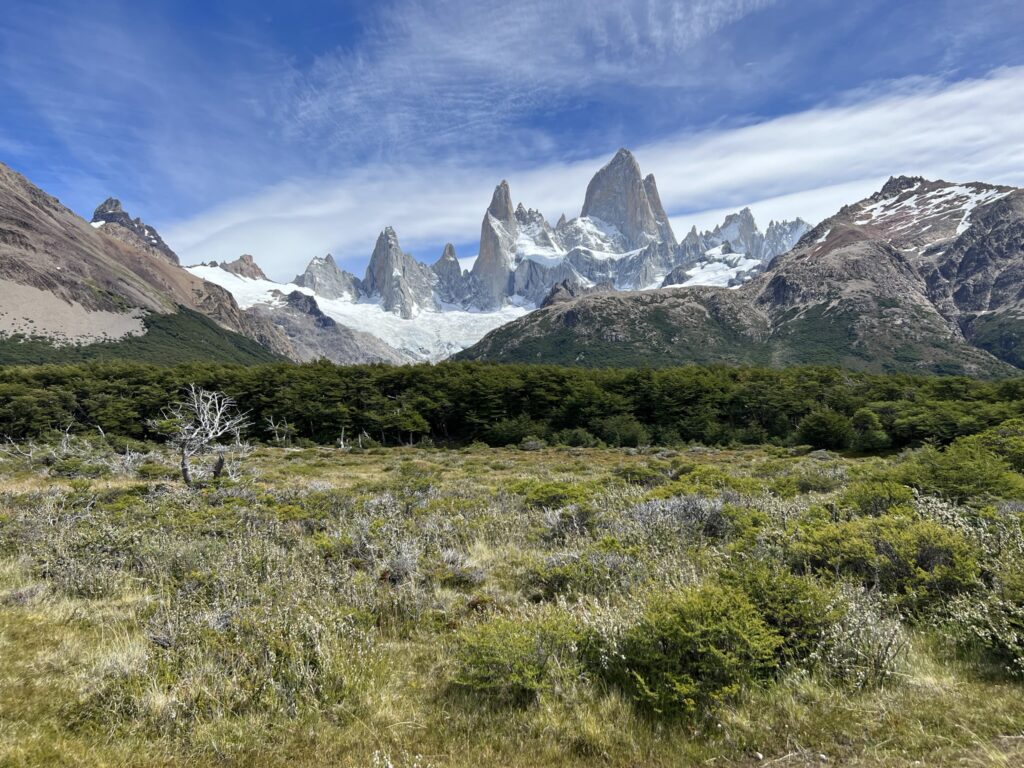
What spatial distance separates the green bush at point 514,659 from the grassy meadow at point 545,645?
0.03 meters

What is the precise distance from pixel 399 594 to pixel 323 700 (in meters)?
2.47

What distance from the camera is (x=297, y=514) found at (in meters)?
12.7

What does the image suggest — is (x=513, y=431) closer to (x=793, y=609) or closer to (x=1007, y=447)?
(x=1007, y=447)

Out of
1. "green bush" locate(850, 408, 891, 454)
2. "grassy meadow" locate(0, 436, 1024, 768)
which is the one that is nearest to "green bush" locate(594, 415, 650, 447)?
"green bush" locate(850, 408, 891, 454)

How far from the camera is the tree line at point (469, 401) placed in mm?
50844

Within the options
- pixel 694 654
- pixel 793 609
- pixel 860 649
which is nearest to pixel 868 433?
pixel 793 609

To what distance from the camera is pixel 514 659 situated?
16.0ft

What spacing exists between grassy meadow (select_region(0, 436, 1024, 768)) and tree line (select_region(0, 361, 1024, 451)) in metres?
42.5

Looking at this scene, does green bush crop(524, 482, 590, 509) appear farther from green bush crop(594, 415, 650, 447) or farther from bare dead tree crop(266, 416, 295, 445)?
bare dead tree crop(266, 416, 295, 445)

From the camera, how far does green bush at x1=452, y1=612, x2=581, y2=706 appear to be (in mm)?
4762

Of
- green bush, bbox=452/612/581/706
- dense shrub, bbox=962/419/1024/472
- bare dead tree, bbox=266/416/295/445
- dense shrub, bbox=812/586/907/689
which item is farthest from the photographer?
bare dead tree, bbox=266/416/295/445

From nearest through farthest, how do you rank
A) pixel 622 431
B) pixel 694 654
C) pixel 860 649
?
pixel 860 649, pixel 694 654, pixel 622 431

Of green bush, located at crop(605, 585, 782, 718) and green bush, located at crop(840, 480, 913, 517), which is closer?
green bush, located at crop(605, 585, 782, 718)

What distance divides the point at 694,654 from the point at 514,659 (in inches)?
70.9
